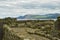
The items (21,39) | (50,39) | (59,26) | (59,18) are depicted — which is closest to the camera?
(21,39)

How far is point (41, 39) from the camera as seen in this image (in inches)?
485

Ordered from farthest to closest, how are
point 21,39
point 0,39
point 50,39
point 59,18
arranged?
point 0,39 → point 59,18 → point 50,39 → point 21,39

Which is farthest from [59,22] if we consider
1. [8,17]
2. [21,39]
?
[8,17]

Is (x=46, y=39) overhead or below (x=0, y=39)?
overhead

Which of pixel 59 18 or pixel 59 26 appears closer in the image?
pixel 59 26

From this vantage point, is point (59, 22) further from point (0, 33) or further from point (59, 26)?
point (0, 33)

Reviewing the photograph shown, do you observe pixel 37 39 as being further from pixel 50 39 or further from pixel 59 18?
pixel 59 18

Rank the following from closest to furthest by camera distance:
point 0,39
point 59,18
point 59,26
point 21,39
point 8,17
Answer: point 21,39 → point 59,26 → point 59,18 → point 0,39 → point 8,17

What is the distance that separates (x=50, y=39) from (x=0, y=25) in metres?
23.8

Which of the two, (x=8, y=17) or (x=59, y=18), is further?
(x=8, y=17)

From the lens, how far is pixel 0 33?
1314 inches

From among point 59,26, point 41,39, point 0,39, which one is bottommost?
point 0,39

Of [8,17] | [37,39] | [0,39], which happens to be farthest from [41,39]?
[8,17]

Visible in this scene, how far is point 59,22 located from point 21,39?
14.7 m
